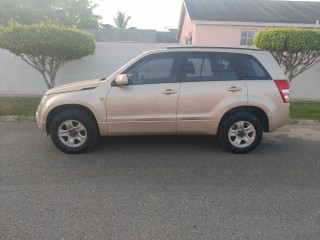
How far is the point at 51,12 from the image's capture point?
3061 centimetres

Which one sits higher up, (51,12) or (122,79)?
(51,12)

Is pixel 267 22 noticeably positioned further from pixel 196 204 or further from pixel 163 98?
pixel 196 204

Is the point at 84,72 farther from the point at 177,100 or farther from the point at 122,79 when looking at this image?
the point at 177,100

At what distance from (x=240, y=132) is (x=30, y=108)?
6038 mm

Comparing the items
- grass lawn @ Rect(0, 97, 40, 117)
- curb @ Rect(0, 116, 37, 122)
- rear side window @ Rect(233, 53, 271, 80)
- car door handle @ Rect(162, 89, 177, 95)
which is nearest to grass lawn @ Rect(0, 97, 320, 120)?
grass lawn @ Rect(0, 97, 40, 117)

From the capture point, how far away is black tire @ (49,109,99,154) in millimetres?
4645

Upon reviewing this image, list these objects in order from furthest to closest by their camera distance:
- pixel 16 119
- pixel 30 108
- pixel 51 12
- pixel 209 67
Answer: pixel 51 12 < pixel 30 108 < pixel 16 119 < pixel 209 67

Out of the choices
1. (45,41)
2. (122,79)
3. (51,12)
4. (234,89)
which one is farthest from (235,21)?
(51,12)

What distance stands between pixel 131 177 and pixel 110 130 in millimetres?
1144

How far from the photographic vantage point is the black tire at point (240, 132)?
4789mm

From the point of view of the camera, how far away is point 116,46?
34.7 ft

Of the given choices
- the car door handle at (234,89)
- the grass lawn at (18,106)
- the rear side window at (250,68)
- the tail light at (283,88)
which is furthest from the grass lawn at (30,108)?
the car door handle at (234,89)

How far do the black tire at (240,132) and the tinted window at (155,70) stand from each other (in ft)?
4.04

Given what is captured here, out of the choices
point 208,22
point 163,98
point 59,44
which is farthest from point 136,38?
point 163,98
